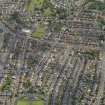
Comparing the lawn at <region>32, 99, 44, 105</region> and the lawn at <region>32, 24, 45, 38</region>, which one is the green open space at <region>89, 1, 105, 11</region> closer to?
the lawn at <region>32, 24, 45, 38</region>

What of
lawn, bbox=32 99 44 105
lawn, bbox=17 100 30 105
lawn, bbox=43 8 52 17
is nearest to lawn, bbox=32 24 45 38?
lawn, bbox=43 8 52 17

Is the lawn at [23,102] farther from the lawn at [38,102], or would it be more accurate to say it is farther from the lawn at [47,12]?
the lawn at [47,12]

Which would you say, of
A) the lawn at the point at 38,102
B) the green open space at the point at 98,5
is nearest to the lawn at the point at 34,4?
the green open space at the point at 98,5

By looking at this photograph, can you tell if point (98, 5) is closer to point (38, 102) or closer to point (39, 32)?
point (39, 32)

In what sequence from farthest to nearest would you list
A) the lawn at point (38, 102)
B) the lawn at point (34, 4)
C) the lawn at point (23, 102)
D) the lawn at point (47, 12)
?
the lawn at point (34, 4) < the lawn at point (47, 12) < the lawn at point (23, 102) < the lawn at point (38, 102)

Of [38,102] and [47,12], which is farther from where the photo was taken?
[47,12]

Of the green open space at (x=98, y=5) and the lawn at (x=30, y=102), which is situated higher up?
the green open space at (x=98, y=5)

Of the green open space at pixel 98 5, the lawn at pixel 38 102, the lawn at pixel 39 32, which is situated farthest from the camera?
the green open space at pixel 98 5

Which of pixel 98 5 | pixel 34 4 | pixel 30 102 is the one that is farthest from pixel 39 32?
pixel 30 102
